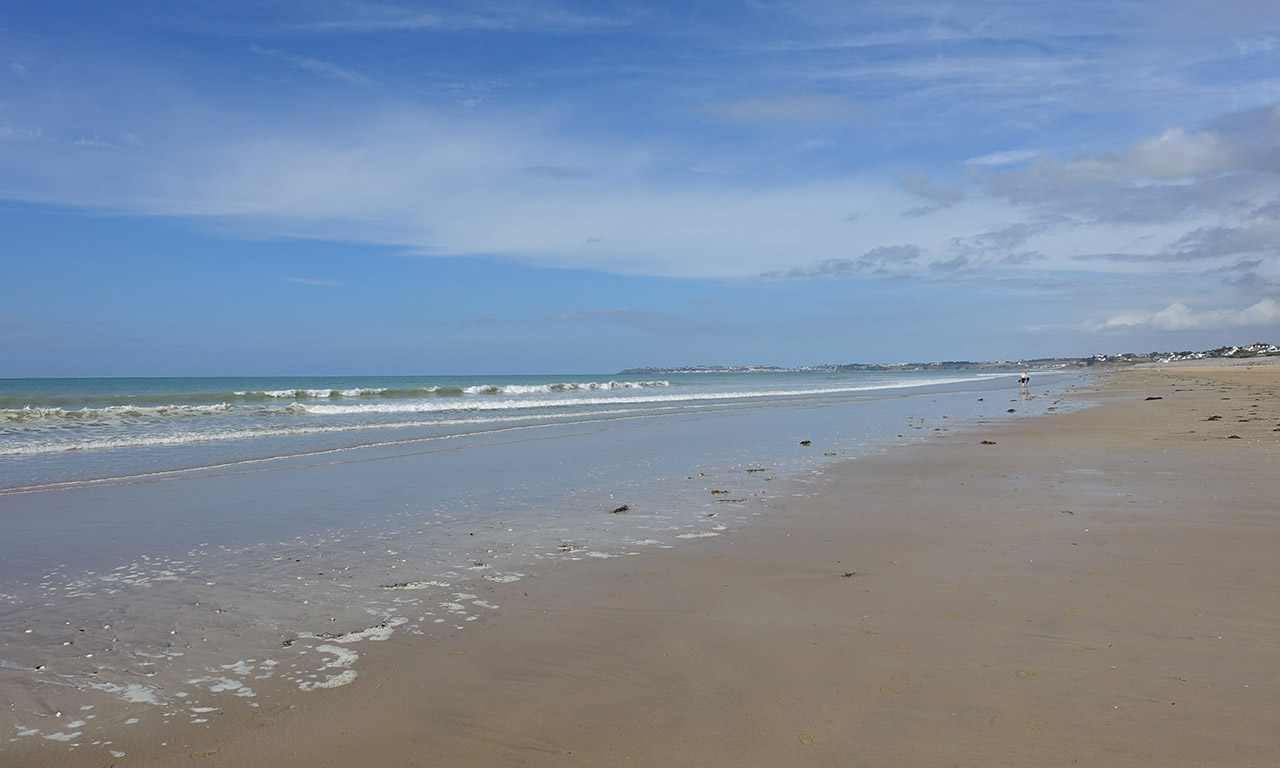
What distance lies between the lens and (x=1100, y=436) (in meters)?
17.3

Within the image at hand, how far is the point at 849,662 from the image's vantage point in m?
4.56

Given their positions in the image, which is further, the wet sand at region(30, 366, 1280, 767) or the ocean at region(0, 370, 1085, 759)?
the ocean at region(0, 370, 1085, 759)

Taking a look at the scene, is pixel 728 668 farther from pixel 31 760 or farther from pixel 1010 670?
pixel 31 760

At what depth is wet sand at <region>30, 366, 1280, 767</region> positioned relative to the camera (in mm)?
3639

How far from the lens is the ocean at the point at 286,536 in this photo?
4.64m

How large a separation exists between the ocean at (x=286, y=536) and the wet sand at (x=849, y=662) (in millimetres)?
481

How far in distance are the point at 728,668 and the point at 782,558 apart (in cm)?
274

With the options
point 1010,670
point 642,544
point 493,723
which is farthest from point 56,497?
point 1010,670

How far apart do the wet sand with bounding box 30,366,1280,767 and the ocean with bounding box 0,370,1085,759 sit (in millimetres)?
481

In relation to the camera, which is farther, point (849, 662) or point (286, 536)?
point (286, 536)

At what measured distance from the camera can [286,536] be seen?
27.9 ft

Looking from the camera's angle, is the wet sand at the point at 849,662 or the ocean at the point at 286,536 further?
the ocean at the point at 286,536

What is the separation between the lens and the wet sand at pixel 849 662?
3.64m

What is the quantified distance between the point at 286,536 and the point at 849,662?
657 centimetres
